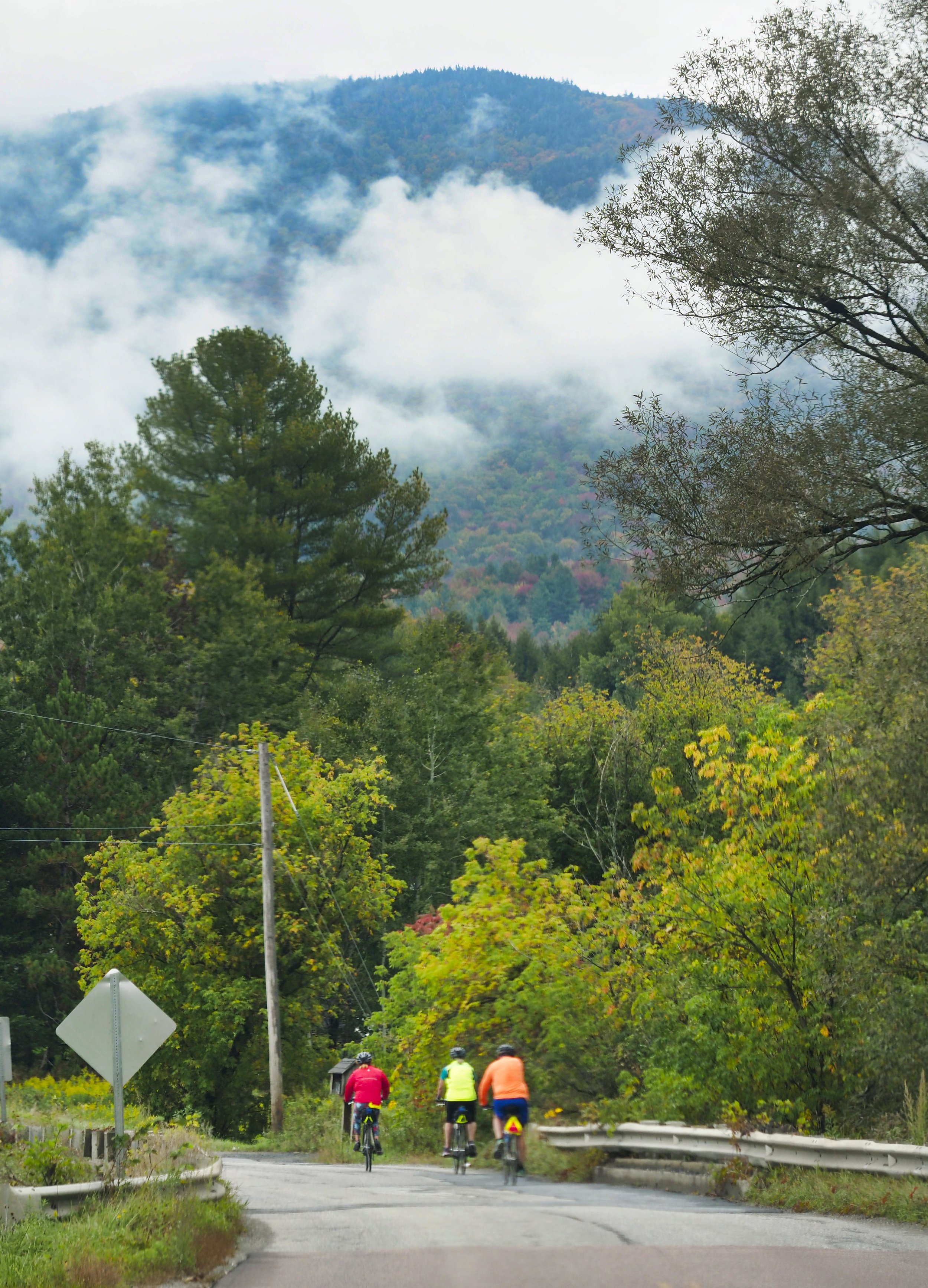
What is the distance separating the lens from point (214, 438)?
52438mm

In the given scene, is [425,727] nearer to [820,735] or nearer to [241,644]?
[241,644]

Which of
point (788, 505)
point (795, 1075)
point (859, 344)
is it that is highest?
point (859, 344)

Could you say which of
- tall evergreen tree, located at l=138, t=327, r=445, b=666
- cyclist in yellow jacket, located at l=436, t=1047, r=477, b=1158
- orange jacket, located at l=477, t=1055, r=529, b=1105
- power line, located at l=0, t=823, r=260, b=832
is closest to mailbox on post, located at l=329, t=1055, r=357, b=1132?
cyclist in yellow jacket, located at l=436, t=1047, r=477, b=1158

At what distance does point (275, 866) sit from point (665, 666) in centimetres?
3032

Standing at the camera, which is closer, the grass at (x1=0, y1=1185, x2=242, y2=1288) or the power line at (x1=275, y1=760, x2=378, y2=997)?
the grass at (x1=0, y1=1185, x2=242, y2=1288)

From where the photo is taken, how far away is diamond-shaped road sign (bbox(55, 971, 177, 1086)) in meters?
11.5

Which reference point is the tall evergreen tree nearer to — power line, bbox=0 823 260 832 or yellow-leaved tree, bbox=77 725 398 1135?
power line, bbox=0 823 260 832

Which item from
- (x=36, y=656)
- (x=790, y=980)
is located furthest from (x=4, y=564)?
(x=790, y=980)

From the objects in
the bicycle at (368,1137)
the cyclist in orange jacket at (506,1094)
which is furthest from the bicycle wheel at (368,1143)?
the cyclist in orange jacket at (506,1094)

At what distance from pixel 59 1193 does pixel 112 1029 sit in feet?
5.32

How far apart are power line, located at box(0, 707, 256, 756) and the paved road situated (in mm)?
32011

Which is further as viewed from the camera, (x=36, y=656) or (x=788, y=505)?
(x=36, y=656)

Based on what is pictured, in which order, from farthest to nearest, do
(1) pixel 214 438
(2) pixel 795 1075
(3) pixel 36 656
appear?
(1) pixel 214 438 → (3) pixel 36 656 → (2) pixel 795 1075

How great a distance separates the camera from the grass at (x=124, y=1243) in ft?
27.7
